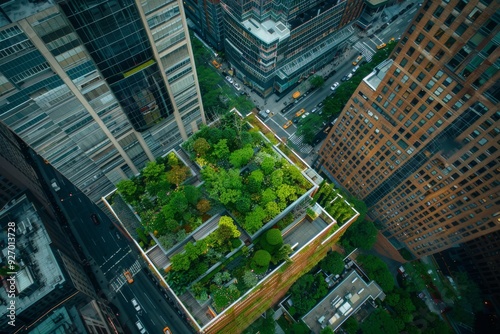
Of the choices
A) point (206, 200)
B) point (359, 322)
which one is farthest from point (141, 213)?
point (359, 322)

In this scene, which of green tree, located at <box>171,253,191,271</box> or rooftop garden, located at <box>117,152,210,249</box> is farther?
rooftop garden, located at <box>117,152,210,249</box>

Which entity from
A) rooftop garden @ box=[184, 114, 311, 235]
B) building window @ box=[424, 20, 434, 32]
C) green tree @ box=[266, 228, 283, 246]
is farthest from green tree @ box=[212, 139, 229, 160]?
building window @ box=[424, 20, 434, 32]

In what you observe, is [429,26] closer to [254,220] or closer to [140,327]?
[254,220]

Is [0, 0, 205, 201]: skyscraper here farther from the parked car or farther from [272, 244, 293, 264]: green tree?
the parked car

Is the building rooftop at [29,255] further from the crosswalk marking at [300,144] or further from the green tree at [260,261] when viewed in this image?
the crosswalk marking at [300,144]

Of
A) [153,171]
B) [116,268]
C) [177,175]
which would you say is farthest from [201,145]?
[116,268]
